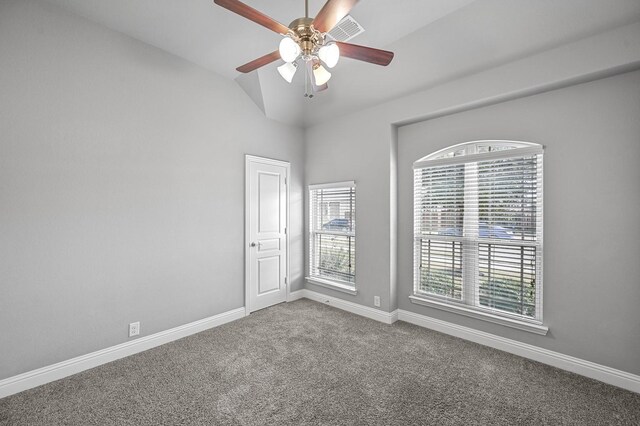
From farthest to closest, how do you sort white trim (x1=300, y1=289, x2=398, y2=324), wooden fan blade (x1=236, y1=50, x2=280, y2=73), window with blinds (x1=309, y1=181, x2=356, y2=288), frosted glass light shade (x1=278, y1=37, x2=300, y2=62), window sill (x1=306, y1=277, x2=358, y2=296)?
1. window with blinds (x1=309, y1=181, x2=356, y2=288)
2. window sill (x1=306, y1=277, x2=358, y2=296)
3. white trim (x1=300, y1=289, x2=398, y2=324)
4. wooden fan blade (x1=236, y1=50, x2=280, y2=73)
5. frosted glass light shade (x1=278, y1=37, x2=300, y2=62)

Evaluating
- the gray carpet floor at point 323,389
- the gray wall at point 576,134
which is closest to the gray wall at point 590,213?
the gray wall at point 576,134

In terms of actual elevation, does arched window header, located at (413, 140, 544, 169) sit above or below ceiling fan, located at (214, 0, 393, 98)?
below

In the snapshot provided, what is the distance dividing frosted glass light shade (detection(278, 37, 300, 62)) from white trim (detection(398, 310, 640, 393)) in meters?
3.12

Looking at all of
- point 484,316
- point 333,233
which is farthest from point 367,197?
point 484,316

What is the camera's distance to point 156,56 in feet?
9.52

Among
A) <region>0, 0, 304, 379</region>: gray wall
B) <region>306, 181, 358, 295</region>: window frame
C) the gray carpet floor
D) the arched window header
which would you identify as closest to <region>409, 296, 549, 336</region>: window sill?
the gray carpet floor

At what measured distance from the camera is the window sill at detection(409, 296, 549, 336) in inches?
102

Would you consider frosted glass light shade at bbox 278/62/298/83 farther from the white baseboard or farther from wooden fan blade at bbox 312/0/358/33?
the white baseboard

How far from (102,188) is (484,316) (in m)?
3.95

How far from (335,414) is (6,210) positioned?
2875mm

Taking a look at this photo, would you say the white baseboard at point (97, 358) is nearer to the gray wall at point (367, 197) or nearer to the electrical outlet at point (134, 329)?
the electrical outlet at point (134, 329)

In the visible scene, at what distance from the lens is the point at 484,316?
2.88m

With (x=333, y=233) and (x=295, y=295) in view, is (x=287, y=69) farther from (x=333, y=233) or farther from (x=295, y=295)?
(x=295, y=295)

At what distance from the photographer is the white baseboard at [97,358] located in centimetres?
214
